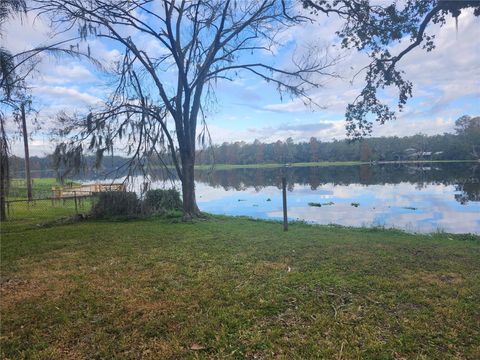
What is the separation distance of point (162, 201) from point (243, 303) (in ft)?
38.2

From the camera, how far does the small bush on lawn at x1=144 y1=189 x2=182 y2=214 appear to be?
14391 millimetres

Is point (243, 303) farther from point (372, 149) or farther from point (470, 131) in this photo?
point (372, 149)

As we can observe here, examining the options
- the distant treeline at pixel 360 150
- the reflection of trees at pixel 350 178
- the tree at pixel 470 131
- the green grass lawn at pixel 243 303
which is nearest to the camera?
the green grass lawn at pixel 243 303

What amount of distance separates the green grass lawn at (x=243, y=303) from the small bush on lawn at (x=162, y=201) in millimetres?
7117

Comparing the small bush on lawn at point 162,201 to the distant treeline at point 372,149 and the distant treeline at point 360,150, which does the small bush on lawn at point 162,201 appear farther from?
the distant treeline at point 360,150

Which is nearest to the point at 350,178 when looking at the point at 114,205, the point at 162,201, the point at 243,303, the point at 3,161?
the point at 162,201

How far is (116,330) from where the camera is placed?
3.48 metres

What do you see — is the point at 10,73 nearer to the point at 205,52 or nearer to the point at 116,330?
the point at 205,52

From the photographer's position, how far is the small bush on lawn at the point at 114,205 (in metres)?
13.8

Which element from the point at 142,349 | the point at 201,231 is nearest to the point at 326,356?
the point at 142,349

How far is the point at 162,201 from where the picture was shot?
49.8 feet

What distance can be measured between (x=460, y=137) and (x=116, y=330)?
4011 inches

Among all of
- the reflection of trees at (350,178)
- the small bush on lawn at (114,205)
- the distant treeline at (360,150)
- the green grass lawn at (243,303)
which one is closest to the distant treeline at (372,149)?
the distant treeline at (360,150)

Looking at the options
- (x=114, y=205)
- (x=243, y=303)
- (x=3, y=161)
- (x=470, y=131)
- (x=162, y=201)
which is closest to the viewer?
(x=243, y=303)
